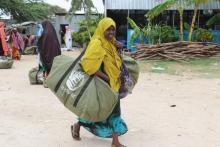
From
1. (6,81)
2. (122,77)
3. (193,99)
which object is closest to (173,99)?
(193,99)

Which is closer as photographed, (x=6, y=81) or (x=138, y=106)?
(x=138, y=106)

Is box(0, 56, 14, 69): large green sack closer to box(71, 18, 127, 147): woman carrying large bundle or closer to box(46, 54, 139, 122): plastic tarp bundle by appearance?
box(46, 54, 139, 122): plastic tarp bundle

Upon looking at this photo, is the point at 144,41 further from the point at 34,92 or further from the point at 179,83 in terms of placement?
the point at 34,92

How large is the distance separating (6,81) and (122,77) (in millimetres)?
7265

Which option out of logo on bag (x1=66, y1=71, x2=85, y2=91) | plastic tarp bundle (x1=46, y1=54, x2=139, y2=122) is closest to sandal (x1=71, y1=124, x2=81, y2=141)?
plastic tarp bundle (x1=46, y1=54, x2=139, y2=122)

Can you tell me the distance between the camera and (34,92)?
10.1 meters

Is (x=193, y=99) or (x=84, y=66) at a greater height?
(x=84, y=66)

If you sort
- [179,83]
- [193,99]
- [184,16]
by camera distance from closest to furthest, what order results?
1. [193,99]
2. [179,83]
3. [184,16]

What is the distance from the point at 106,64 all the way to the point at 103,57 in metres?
0.11

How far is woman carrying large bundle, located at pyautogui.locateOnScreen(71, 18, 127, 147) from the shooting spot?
17.4ft

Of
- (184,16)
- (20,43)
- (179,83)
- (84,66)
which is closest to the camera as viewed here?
(84,66)

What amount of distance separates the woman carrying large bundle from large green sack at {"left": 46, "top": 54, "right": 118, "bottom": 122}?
12 cm

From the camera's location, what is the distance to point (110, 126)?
5.54m

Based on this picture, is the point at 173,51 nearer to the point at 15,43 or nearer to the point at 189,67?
the point at 189,67
